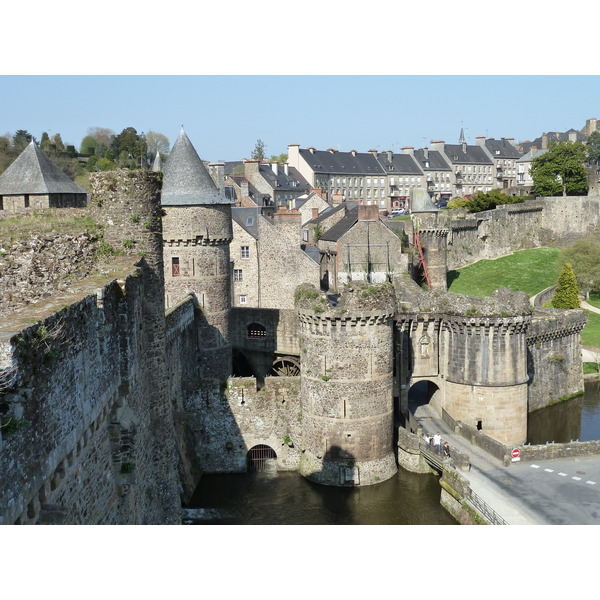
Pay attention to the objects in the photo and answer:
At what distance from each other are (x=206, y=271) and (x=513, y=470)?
11.0m

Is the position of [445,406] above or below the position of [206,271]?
below

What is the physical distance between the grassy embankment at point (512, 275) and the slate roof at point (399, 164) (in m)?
28.6

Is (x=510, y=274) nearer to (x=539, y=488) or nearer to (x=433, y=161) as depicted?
(x=539, y=488)

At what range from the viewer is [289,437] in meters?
22.1

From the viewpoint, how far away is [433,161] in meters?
Answer: 87.7

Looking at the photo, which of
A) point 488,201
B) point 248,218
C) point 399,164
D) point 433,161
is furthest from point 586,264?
point 433,161

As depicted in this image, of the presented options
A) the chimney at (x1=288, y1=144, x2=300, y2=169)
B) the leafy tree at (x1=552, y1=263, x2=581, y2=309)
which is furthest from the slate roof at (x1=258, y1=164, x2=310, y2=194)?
the leafy tree at (x1=552, y1=263, x2=581, y2=309)

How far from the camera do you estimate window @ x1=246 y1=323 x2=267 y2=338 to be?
91.2 ft

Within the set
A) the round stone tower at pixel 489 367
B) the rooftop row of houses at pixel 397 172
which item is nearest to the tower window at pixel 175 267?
the round stone tower at pixel 489 367

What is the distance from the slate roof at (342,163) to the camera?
7494 centimetres

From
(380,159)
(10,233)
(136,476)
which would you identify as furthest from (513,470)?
(380,159)

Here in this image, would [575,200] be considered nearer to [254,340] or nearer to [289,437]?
[254,340]

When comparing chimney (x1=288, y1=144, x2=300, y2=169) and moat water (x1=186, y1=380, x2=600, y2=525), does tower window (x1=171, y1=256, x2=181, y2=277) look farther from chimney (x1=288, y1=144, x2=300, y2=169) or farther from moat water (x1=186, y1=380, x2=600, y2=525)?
chimney (x1=288, y1=144, x2=300, y2=169)

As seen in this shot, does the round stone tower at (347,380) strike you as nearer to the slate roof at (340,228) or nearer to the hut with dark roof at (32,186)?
the hut with dark roof at (32,186)
